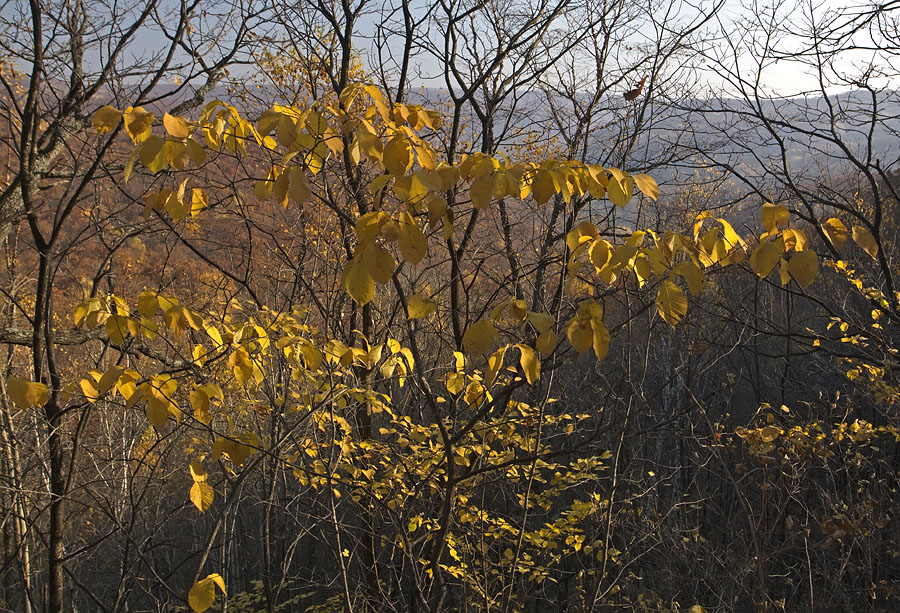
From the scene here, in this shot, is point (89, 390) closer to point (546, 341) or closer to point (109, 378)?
point (109, 378)

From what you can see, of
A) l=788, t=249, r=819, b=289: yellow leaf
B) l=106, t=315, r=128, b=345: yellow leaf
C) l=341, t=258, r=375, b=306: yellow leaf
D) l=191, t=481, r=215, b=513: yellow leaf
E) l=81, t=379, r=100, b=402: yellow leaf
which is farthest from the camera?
l=106, t=315, r=128, b=345: yellow leaf

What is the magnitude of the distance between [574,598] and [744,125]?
5.02 meters

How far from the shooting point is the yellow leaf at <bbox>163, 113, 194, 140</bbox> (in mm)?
1317

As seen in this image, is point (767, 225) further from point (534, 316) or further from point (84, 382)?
point (84, 382)

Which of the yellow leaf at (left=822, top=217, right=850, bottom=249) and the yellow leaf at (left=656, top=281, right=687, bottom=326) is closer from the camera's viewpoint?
the yellow leaf at (left=656, top=281, right=687, bottom=326)

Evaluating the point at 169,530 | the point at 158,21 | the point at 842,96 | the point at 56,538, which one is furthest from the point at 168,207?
the point at 169,530

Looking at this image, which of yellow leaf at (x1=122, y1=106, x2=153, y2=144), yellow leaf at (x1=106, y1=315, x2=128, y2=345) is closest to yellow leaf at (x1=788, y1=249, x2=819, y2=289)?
yellow leaf at (x1=122, y1=106, x2=153, y2=144)

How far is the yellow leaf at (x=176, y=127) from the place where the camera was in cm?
132

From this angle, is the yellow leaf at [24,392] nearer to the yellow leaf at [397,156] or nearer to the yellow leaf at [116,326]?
the yellow leaf at [116,326]

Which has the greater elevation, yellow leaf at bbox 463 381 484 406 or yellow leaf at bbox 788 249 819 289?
yellow leaf at bbox 788 249 819 289

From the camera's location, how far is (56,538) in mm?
3143

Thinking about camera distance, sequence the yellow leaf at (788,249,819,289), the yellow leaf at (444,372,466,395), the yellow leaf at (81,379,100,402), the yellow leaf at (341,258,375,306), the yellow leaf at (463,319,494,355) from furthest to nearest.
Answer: the yellow leaf at (444,372,466,395), the yellow leaf at (81,379,100,402), the yellow leaf at (463,319,494,355), the yellow leaf at (788,249,819,289), the yellow leaf at (341,258,375,306)

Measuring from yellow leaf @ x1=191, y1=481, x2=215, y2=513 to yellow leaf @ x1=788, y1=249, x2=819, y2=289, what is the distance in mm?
1581

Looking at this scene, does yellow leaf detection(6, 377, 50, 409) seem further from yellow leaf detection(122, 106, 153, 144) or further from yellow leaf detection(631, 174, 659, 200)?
yellow leaf detection(631, 174, 659, 200)
